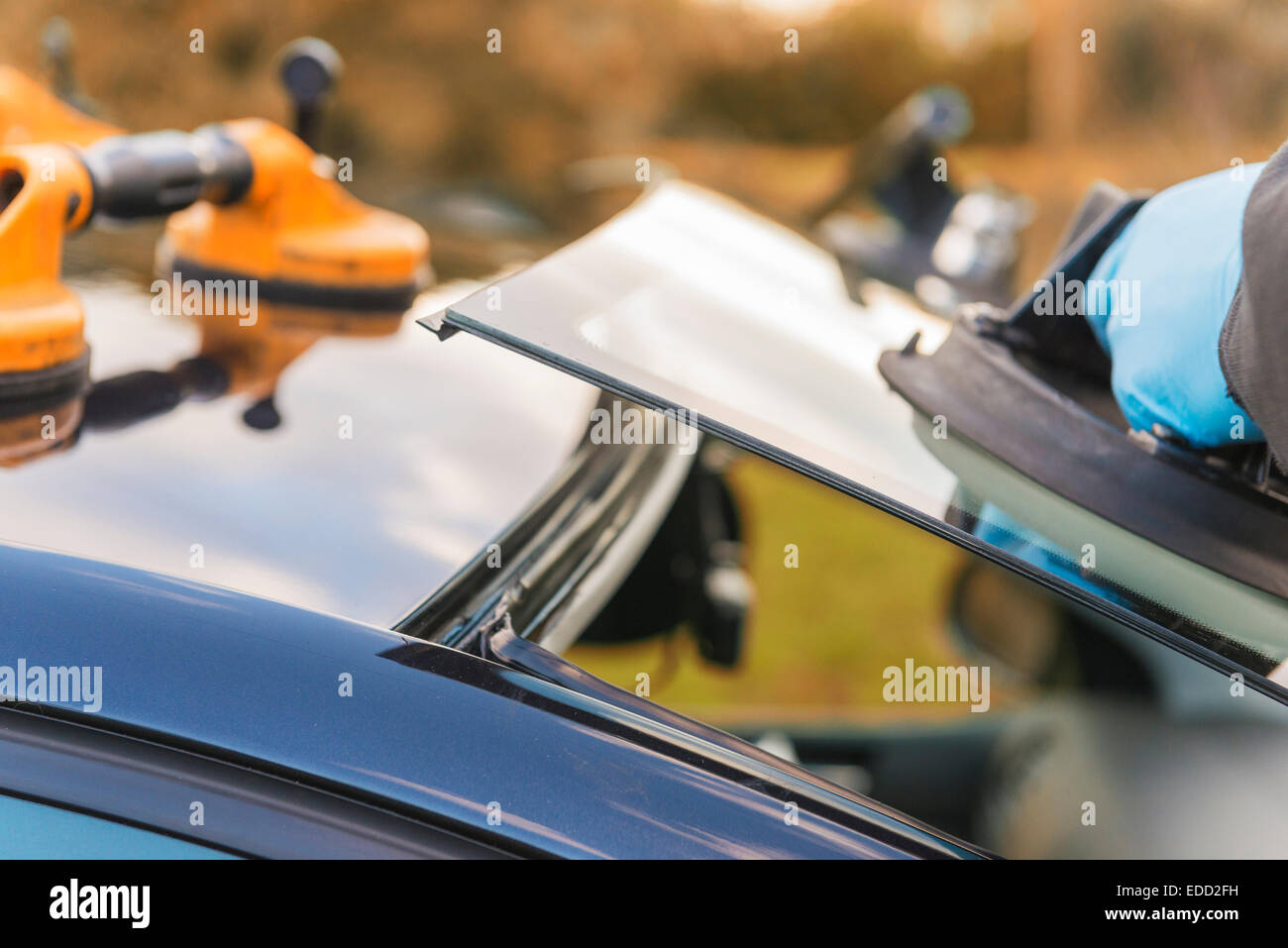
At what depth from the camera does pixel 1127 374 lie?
1076 mm

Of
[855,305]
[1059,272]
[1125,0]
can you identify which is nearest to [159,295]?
[855,305]

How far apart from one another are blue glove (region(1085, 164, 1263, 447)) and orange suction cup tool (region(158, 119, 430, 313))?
3.23 ft

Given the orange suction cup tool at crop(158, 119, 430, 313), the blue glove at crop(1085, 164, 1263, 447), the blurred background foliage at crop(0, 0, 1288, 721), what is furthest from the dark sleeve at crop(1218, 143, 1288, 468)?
the blurred background foliage at crop(0, 0, 1288, 721)

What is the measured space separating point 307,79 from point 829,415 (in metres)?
1.09

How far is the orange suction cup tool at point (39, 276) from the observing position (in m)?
1.13

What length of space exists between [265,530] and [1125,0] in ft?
30.5

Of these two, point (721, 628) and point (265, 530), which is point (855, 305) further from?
point (265, 530)

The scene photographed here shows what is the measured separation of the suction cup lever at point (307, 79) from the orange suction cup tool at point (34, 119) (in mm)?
288

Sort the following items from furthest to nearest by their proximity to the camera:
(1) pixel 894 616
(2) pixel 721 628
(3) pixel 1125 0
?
(3) pixel 1125 0 → (1) pixel 894 616 → (2) pixel 721 628

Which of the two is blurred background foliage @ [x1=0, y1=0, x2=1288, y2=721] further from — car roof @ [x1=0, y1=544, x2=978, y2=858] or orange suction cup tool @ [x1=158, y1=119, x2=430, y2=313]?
car roof @ [x1=0, y1=544, x2=978, y2=858]

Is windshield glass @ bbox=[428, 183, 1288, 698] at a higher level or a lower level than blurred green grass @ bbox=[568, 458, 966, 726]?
lower

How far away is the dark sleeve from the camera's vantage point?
2.88 feet

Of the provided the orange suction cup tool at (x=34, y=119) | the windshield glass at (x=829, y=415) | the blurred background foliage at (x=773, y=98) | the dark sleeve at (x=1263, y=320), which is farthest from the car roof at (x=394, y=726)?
the blurred background foliage at (x=773, y=98)

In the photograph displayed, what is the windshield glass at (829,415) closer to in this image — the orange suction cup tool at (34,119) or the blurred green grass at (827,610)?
the orange suction cup tool at (34,119)
